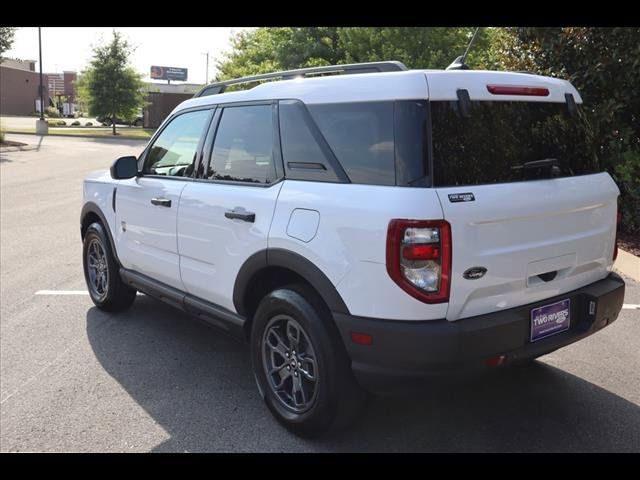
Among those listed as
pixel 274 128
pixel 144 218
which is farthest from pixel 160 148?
pixel 274 128

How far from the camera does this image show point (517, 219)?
→ 279 cm

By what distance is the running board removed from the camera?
11.8 ft

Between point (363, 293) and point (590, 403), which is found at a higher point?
point (363, 293)

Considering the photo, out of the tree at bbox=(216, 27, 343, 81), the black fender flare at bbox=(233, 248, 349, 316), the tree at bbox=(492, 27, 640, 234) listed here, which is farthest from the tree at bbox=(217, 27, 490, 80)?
the black fender flare at bbox=(233, 248, 349, 316)

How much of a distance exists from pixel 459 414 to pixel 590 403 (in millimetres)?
818

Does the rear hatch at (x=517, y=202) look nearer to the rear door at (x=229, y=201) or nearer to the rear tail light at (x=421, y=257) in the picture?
the rear tail light at (x=421, y=257)

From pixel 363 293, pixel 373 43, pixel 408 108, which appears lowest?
pixel 363 293

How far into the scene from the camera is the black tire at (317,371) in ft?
9.51

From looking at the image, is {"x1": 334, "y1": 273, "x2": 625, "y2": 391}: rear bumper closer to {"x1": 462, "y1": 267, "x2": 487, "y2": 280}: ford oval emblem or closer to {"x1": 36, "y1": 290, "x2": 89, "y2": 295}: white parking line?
{"x1": 462, "y1": 267, "x2": 487, "y2": 280}: ford oval emblem

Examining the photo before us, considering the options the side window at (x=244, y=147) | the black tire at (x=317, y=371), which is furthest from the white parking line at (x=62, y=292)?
the black tire at (x=317, y=371)

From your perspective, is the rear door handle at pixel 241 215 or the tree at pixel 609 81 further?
the tree at pixel 609 81

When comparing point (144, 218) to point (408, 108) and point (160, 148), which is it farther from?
point (408, 108)

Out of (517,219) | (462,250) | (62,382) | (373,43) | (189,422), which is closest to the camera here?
(462,250)

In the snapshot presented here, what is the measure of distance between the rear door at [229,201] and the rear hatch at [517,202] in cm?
Answer: 102
